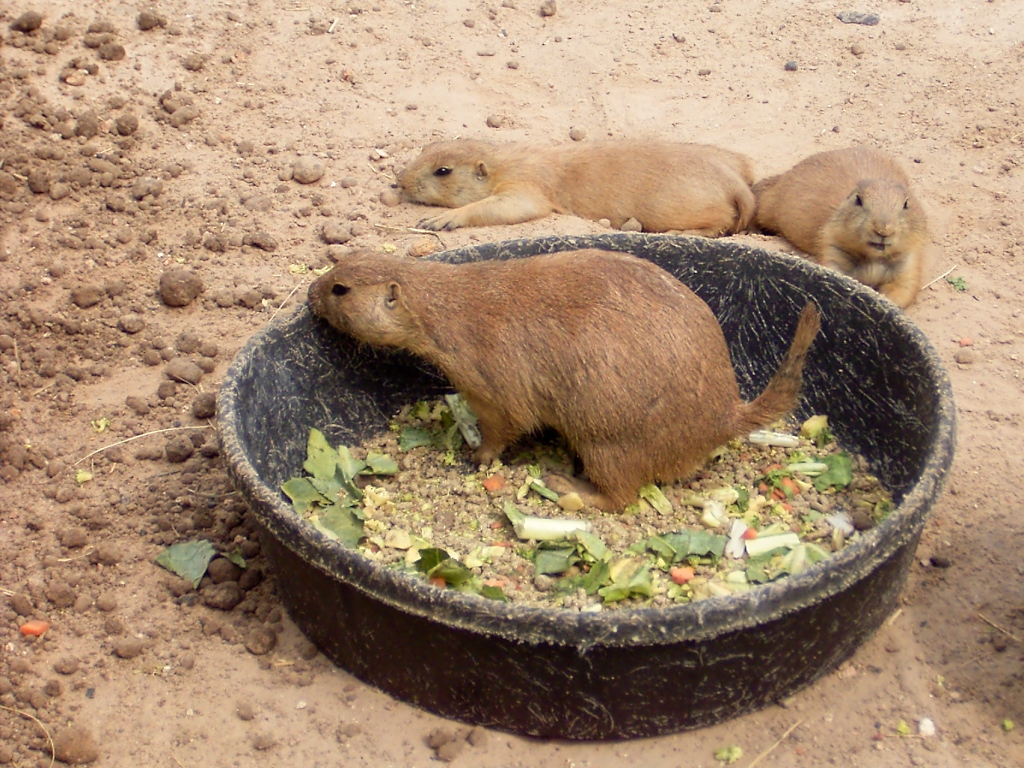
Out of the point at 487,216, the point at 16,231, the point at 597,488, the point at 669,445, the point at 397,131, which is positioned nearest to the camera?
the point at 669,445

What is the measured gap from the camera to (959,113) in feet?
23.7

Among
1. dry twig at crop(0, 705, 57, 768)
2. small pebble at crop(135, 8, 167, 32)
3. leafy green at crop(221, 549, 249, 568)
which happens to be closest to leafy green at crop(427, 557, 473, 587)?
leafy green at crop(221, 549, 249, 568)

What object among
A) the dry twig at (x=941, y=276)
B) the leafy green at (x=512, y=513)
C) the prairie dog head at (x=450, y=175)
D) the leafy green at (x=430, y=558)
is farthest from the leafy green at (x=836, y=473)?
the prairie dog head at (x=450, y=175)

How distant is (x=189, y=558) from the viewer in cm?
401

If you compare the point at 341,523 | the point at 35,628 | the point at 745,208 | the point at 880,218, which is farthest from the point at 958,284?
the point at 35,628

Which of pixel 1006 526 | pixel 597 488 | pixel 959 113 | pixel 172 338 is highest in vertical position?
pixel 959 113

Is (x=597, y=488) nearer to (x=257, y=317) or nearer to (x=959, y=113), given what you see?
(x=257, y=317)

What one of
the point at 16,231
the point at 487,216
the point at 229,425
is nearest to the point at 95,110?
the point at 16,231

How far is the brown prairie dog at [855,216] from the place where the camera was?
563 cm

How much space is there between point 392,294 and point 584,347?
2.76 feet

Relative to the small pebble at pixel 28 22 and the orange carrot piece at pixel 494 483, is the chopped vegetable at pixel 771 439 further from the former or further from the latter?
the small pebble at pixel 28 22

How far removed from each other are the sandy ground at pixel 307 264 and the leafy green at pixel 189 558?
0.20 feet

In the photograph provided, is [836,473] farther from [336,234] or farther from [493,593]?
[336,234]

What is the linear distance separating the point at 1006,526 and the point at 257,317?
3671 millimetres
